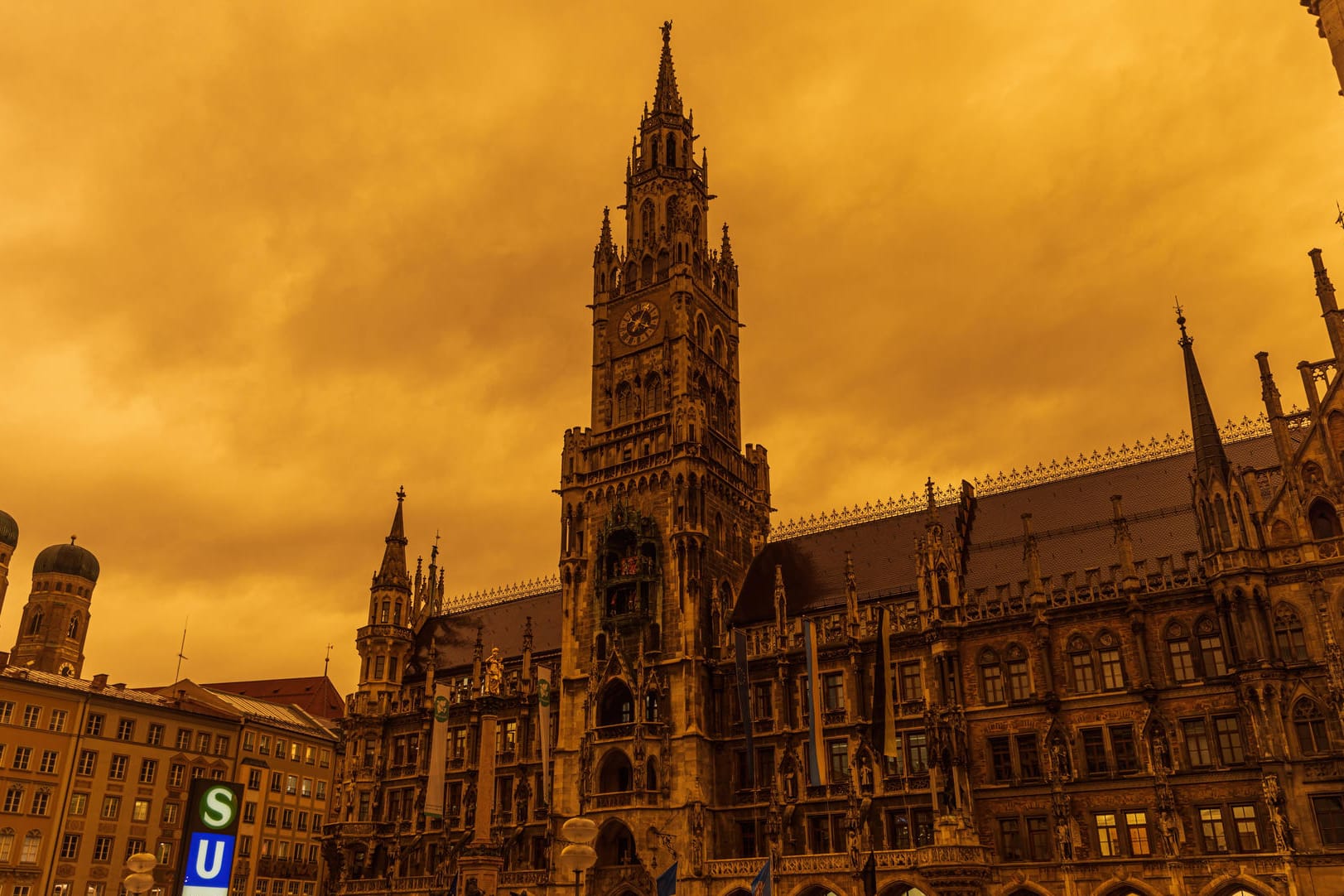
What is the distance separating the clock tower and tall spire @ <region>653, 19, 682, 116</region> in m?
0.56

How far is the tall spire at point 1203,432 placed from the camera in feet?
156

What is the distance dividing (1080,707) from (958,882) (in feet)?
31.7

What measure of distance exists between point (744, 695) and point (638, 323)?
25939 mm

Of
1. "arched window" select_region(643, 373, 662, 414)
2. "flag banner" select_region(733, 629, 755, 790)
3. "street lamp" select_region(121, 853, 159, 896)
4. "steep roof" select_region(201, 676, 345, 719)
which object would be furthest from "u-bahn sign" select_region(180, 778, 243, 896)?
"steep roof" select_region(201, 676, 345, 719)

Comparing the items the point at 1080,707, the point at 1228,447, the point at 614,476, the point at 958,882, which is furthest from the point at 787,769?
the point at 1228,447

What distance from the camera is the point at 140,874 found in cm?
2602

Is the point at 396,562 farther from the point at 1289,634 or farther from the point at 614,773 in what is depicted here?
the point at 1289,634

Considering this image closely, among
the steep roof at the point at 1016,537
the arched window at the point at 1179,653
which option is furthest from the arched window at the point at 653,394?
the arched window at the point at 1179,653

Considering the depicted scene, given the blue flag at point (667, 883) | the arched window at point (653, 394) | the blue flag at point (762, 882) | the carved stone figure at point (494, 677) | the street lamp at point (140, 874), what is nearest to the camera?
the street lamp at point (140, 874)

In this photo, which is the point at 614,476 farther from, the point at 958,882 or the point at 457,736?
the point at 958,882

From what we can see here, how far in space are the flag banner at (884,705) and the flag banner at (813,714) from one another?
283 centimetres

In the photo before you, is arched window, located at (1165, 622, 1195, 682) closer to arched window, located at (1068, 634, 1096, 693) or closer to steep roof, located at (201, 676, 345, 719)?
arched window, located at (1068, 634, 1096, 693)

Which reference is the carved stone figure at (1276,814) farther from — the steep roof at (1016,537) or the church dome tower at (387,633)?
the church dome tower at (387,633)

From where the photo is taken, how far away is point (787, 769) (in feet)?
176
